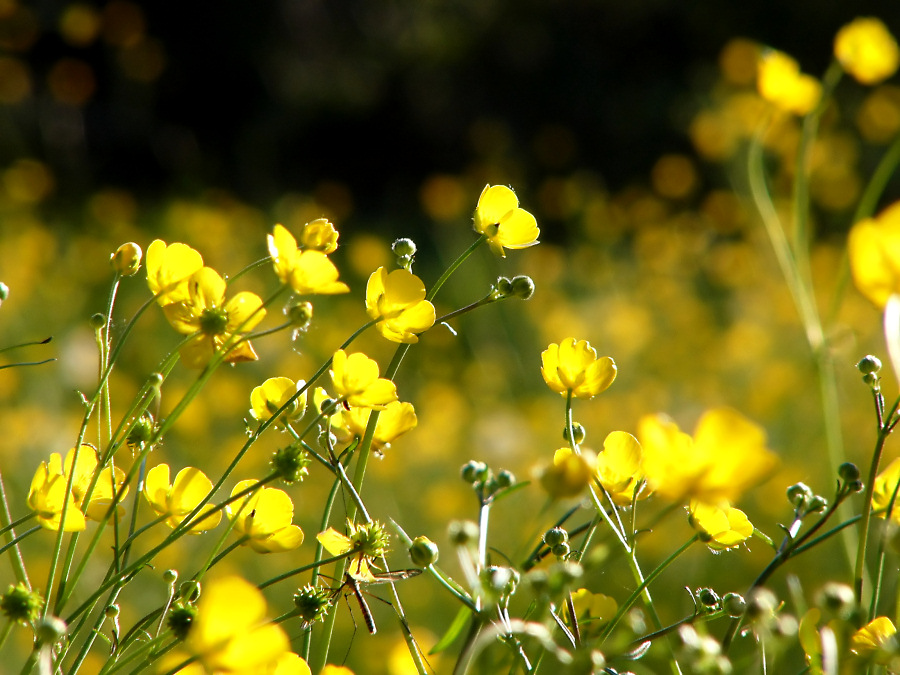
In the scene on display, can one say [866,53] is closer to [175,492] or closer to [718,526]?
[718,526]

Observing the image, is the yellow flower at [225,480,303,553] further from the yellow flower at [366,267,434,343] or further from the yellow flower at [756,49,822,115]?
the yellow flower at [756,49,822,115]

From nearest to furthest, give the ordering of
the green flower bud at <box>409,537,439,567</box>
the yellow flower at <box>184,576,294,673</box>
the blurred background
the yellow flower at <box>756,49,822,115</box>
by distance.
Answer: the yellow flower at <box>184,576,294,673</box>, the green flower bud at <box>409,537,439,567</box>, the yellow flower at <box>756,49,822,115</box>, the blurred background

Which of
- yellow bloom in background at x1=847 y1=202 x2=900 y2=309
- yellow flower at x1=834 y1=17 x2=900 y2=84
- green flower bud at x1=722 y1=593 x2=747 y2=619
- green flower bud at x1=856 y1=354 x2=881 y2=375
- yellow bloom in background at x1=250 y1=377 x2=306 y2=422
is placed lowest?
green flower bud at x1=722 y1=593 x2=747 y2=619

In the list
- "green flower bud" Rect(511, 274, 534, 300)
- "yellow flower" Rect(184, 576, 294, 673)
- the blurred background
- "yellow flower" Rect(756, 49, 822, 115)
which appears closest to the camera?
"yellow flower" Rect(184, 576, 294, 673)

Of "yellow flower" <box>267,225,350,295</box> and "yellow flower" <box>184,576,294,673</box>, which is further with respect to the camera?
"yellow flower" <box>267,225,350,295</box>

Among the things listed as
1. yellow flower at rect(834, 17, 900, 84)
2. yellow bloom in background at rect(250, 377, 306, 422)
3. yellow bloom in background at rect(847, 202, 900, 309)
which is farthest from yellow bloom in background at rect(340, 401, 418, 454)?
yellow flower at rect(834, 17, 900, 84)

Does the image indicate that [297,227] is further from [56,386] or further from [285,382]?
[285,382]

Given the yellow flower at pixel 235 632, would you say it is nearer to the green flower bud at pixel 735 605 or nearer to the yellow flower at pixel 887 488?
the green flower bud at pixel 735 605
